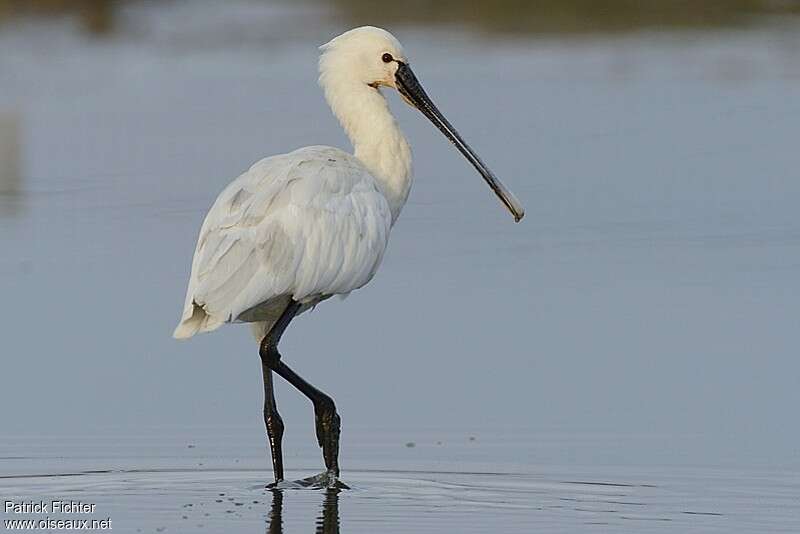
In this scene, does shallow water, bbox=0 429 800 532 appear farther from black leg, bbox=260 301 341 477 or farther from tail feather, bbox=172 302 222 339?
tail feather, bbox=172 302 222 339

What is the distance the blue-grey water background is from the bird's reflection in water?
0.05 meters

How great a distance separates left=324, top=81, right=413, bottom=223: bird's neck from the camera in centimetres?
945

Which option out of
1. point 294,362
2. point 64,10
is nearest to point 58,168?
point 294,362

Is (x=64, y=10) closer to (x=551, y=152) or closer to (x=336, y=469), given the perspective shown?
(x=551, y=152)

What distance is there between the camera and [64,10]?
3212 cm

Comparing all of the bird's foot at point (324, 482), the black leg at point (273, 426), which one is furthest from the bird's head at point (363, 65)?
the bird's foot at point (324, 482)

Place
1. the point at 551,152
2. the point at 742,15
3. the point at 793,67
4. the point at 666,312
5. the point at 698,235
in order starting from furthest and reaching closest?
the point at 742,15
the point at 793,67
the point at 551,152
the point at 698,235
the point at 666,312

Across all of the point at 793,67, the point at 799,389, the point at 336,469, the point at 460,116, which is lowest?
the point at 336,469

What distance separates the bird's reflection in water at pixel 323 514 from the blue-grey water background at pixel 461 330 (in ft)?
0.16

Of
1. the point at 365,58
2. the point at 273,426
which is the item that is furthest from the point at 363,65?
the point at 273,426

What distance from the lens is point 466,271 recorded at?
1266cm

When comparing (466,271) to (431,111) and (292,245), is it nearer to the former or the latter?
(431,111)

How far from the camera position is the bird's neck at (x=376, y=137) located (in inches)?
372

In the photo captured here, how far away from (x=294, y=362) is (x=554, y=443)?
1943mm
